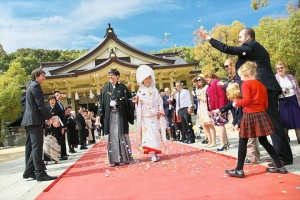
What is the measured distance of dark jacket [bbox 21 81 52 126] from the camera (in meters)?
4.51

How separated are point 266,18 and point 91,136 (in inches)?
921

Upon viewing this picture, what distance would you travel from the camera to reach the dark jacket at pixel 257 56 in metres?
3.62

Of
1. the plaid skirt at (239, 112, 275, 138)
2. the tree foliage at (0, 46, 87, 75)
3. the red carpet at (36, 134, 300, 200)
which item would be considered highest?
the tree foliage at (0, 46, 87, 75)

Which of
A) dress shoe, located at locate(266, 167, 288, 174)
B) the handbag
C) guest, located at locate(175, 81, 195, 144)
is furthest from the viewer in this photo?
guest, located at locate(175, 81, 195, 144)

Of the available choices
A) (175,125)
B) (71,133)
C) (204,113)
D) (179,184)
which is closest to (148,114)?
(204,113)

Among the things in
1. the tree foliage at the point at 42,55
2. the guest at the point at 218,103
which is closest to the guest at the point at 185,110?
the guest at the point at 218,103

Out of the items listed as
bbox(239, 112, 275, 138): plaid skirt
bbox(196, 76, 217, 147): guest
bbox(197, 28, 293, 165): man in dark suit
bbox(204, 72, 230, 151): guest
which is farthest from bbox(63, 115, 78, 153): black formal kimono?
bbox(239, 112, 275, 138): plaid skirt

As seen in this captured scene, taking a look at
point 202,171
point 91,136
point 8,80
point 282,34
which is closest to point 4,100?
point 8,80

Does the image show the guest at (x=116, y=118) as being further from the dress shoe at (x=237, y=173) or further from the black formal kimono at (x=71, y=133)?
the black formal kimono at (x=71, y=133)

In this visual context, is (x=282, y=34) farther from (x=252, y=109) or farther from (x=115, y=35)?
(x=252, y=109)

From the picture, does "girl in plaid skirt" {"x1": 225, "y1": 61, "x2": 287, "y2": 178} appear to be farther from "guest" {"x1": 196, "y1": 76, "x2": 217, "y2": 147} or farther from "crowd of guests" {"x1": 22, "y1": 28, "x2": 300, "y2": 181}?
"guest" {"x1": 196, "y1": 76, "x2": 217, "y2": 147}

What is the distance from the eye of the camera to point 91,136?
46.0 feet

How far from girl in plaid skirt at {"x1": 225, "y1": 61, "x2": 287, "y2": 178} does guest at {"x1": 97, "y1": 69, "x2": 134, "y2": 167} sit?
2483 mm

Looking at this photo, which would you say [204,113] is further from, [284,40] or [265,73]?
[284,40]
